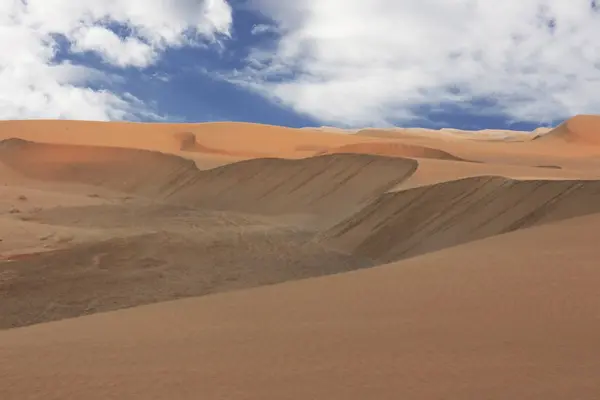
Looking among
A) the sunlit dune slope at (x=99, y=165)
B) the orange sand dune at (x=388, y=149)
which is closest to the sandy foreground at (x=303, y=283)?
the sunlit dune slope at (x=99, y=165)

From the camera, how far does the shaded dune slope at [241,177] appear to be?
1406 cm

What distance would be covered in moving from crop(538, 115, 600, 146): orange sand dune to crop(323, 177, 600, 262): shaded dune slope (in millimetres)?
26305

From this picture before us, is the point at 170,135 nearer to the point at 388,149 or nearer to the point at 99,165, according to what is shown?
the point at 99,165

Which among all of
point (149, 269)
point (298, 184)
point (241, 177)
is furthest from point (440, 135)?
point (149, 269)

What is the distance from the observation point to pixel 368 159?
15227mm

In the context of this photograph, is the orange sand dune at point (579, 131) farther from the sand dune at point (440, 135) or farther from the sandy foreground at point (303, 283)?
the sandy foreground at point (303, 283)

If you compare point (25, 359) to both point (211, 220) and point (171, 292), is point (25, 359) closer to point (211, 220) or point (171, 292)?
point (171, 292)

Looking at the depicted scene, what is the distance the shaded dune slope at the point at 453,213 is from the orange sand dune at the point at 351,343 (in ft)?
12.4

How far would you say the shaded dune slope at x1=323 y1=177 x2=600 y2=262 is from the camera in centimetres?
804

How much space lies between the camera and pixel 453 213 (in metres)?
9.59

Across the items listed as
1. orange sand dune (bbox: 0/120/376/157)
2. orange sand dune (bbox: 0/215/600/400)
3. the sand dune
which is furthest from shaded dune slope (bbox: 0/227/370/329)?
the sand dune

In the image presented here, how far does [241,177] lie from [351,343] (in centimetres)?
1415

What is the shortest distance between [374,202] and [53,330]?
8160mm

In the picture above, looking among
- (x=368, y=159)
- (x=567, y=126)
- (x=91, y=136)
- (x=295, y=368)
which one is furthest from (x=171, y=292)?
(x=567, y=126)
